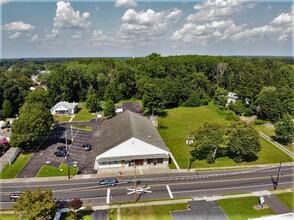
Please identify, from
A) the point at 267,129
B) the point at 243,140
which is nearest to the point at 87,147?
the point at 243,140

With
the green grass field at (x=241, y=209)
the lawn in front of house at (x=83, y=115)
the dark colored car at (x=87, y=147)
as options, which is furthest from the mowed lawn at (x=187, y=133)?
the lawn in front of house at (x=83, y=115)

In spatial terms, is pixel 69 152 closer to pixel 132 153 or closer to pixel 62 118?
pixel 132 153

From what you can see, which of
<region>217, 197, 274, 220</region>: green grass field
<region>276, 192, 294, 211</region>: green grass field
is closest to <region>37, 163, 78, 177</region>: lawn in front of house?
<region>217, 197, 274, 220</region>: green grass field

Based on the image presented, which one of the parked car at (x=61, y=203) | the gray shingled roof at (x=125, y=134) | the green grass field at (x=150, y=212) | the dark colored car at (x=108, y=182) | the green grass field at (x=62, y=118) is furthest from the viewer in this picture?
the green grass field at (x=62, y=118)

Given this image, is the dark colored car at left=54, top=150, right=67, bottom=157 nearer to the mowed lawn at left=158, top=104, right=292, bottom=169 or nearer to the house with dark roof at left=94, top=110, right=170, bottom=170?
the house with dark roof at left=94, top=110, right=170, bottom=170

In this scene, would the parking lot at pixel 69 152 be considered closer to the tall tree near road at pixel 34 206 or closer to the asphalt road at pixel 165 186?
the asphalt road at pixel 165 186

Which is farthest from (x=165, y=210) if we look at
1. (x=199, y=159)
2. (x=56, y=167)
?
(x=56, y=167)

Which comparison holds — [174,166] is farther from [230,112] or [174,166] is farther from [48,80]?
[48,80]
